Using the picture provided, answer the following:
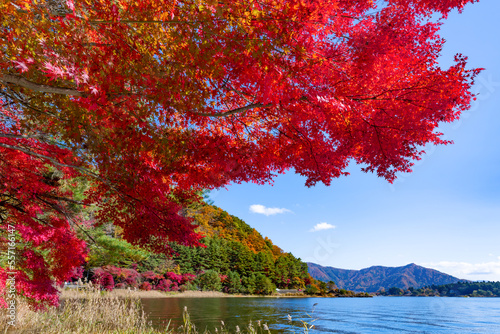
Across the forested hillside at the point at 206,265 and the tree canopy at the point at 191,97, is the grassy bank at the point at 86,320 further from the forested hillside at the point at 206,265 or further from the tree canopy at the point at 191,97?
the forested hillside at the point at 206,265

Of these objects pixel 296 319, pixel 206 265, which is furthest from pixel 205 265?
pixel 296 319

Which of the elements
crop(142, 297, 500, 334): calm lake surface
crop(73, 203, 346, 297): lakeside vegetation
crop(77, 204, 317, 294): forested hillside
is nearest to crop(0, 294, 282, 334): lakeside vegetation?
crop(142, 297, 500, 334): calm lake surface

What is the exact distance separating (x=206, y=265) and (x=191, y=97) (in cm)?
4450

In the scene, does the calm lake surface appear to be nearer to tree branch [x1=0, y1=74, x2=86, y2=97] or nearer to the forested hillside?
tree branch [x1=0, y1=74, x2=86, y2=97]

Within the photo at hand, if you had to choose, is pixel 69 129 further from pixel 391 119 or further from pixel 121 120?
pixel 391 119

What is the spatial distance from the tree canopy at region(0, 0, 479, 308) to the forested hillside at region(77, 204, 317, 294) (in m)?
14.0

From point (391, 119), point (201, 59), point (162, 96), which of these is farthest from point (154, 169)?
point (391, 119)

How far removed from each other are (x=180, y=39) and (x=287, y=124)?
3570mm

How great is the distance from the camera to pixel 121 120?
15.7 feet

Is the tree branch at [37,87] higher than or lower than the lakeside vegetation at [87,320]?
higher

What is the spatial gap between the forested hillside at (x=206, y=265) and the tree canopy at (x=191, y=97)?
14020mm

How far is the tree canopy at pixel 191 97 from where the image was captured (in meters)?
3.54

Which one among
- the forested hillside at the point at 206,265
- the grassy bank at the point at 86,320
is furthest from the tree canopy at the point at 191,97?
the forested hillside at the point at 206,265

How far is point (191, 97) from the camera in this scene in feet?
14.0
